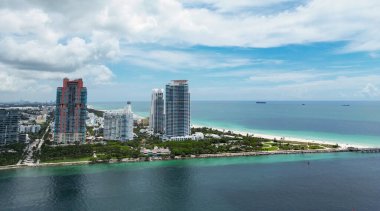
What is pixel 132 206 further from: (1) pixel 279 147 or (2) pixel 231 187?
(1) pixel 279 147

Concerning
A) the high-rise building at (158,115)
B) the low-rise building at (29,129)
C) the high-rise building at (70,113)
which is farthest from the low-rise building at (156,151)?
the low-rise building at (29,129)

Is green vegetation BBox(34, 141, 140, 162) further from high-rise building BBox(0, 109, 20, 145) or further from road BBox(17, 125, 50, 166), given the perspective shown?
high-rise building BBox(0, 109, 20, 145)

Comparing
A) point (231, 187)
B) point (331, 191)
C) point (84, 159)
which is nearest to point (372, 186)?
point (331, 191)

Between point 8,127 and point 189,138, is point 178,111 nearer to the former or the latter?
point 189,138

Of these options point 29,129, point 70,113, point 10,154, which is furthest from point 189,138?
point 29,129

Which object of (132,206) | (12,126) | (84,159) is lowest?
(132,206)

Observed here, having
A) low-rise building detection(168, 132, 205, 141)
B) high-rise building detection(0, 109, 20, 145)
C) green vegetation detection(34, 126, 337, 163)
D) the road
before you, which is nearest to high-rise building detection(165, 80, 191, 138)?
low-rise building detection(168, 132, 205, 141)
